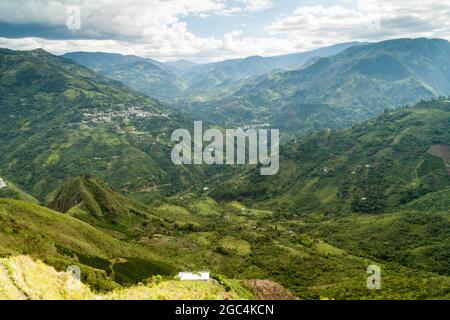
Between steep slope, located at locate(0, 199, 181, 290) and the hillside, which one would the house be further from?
the hillside

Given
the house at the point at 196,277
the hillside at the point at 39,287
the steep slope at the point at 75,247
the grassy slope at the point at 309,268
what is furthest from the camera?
the grassy slope at the point at 309,268

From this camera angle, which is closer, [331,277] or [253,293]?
[253,293]

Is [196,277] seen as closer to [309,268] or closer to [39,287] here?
[39,287]

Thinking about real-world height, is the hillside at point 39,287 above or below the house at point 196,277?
above

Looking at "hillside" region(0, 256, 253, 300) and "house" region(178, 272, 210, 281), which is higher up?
"hillside" region(0, 256, 253, 300)

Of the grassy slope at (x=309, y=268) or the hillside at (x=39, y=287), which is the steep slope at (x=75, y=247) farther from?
the hillside at (x=39, y=287)

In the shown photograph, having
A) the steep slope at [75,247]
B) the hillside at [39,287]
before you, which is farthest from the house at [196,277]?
the hillside at [39,287]

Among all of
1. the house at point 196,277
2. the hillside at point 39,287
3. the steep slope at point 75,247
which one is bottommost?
the steep slope at point 75,247

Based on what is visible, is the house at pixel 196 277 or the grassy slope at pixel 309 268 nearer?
the house at pixel 196 277

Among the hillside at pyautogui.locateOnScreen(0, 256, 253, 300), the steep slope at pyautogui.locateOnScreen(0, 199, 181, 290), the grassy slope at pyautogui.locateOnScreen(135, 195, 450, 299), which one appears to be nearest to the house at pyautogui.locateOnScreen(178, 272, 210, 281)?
the steep slope at pyautogui.locateOnScreen(0, 199, 181, 290)

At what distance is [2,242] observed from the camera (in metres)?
108
